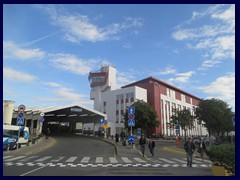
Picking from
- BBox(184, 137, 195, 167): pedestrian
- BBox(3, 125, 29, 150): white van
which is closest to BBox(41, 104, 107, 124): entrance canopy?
BBox(3, 125, 29, 150): white van

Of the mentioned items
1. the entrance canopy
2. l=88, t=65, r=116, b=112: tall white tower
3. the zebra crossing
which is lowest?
the zebra crossing

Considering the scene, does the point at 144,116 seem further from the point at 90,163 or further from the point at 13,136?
the point at 90,163

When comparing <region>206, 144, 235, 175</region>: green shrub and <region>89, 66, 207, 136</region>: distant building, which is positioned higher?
<region>89, 66, 207, 136</region>: distant building

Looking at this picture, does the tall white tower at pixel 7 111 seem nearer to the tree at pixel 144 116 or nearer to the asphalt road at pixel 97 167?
the tree at pixel 144 116

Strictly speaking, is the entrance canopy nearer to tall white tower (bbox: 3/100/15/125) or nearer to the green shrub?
tall white tower (bbox: 3/100/15/125)

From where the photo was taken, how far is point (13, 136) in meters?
26.0

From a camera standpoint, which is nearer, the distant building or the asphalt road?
the asphalt road

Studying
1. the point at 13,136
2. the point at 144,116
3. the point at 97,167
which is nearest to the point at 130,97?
the point at 144,116

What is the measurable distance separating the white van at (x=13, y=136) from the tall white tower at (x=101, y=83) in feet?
157

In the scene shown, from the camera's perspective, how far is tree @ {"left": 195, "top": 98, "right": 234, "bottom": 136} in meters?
49.6

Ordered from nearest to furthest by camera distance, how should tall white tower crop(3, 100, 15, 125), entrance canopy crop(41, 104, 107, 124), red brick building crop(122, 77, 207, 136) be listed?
tall white tower crop(3, 100, 15, 125) → entrance canopy crop(41, 104, 107, 124) → red brick building crop(122, 77, 207, 136)

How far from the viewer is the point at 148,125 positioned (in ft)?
163
